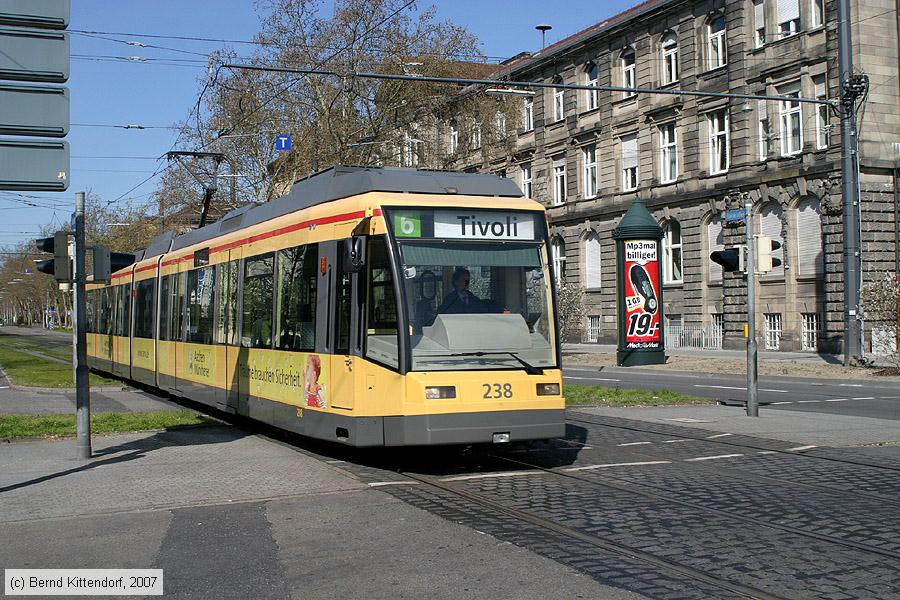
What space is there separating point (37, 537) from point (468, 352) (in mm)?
4391

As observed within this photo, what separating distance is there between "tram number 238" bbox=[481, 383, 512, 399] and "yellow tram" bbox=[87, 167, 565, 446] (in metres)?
0.01

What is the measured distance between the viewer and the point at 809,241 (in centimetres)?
3819

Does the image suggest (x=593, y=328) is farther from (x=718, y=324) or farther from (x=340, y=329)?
(x=340, y=329)

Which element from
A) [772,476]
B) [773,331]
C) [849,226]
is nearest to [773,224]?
[773,331]

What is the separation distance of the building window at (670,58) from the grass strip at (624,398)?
2701 cm

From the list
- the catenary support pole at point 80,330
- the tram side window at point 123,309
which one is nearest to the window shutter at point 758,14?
the tram side window at point 123,309

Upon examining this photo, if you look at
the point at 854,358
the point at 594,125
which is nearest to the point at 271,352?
the point at 854,358

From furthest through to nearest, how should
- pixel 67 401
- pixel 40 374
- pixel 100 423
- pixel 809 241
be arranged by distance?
pixel 809 241
pixel 40 374
pixel 67 401
pixel 100 423

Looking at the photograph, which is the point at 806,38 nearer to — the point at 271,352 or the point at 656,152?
the point at 656,152

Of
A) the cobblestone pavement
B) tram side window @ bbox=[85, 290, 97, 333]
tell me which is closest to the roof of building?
tram side window @ bbox=[85, 290, 97, 333]

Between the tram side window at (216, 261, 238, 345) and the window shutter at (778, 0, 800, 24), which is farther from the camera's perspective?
the window shutter at (778, 0, 800, 24)

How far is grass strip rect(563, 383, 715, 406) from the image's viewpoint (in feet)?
62.9

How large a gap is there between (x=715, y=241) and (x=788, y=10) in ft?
31.7

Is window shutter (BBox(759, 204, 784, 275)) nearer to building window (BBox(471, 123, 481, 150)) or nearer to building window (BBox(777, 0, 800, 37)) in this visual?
building window (BBox(777, 0, 800, 37))
